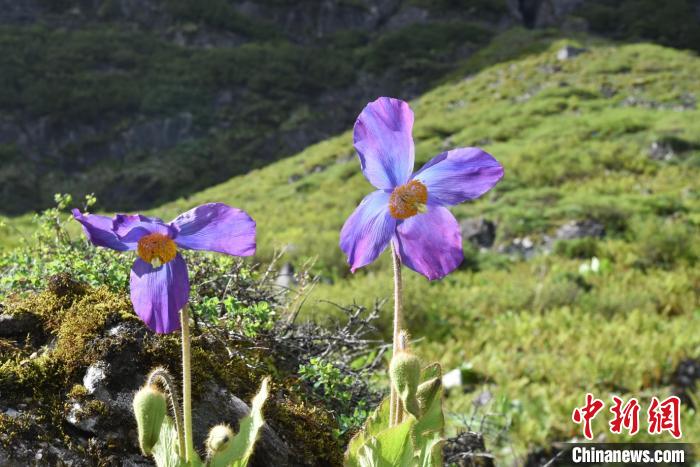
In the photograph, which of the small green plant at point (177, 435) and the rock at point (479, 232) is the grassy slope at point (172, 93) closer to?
the rock at point (479, 232)

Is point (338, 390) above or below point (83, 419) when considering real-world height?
below

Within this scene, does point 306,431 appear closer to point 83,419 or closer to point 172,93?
point 83,419

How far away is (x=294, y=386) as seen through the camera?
84.0 inches

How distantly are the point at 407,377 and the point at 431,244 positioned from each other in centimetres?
29

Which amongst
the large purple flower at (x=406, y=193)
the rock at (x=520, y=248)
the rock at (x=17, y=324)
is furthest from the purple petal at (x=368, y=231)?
the rock at (x=520, y=248)

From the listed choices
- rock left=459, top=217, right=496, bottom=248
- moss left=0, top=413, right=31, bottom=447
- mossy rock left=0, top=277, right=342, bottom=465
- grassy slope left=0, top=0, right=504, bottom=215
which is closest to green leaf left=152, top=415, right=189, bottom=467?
mossy rock left=0, top=277, right=342, bottom=465

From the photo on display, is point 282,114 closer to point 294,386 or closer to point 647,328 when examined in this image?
point 647,328

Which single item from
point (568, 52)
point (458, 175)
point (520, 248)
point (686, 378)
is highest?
point (458, 175)

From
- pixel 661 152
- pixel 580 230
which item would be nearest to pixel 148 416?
pixel 580 230

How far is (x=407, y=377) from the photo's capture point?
1.16m

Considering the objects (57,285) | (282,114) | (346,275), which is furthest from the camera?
(282,114)

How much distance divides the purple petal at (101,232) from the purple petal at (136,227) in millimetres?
16

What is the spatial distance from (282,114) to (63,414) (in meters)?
33.3

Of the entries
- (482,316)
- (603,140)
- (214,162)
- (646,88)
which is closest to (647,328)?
(482,316)
